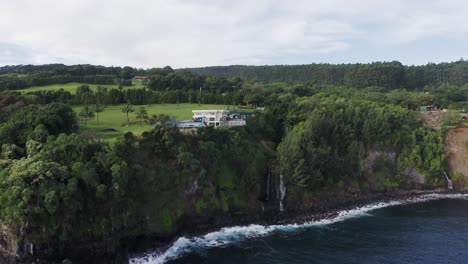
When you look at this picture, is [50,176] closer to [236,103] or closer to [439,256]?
[439,256]

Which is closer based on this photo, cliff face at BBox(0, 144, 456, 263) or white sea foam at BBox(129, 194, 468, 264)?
cliff face at BBox(0, 144, 456, 263)

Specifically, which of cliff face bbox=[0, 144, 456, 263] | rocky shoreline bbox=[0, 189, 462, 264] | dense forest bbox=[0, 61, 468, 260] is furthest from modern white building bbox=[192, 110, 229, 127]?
rocky shoreline bbox=[0, 189, 462, 264]

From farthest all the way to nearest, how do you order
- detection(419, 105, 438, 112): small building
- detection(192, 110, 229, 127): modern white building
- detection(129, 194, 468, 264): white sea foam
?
detection(419, 105, 438, 112): small building
detection(192, 110, 229, 127): modern white building
detection(129, 194, 468, 264): white sea foam

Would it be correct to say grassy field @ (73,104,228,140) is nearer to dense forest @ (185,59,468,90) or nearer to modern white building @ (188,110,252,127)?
modern white building @ (188,110,252,127)

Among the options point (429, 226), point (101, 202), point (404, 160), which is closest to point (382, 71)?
point (404, 160)

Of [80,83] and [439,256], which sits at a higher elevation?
[80,83]

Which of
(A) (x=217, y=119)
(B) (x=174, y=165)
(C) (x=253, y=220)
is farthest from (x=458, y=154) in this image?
(B) (x=174, y=165)
